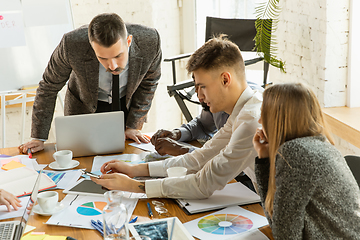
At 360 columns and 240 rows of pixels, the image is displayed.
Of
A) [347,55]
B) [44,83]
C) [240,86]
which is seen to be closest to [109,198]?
[240,86]

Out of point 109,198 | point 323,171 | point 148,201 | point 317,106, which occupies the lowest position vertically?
point 148,201

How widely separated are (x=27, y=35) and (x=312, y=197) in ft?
8.55

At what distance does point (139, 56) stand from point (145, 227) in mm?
1196

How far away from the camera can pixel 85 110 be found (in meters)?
2.13

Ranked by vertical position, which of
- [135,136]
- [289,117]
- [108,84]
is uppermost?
[289,117]

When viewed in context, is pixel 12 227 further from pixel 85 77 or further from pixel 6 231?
pixel 85 77

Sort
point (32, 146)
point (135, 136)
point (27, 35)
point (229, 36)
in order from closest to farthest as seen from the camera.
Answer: point (32, 146), point (135, 136), point (27, 35), point (229, 36)

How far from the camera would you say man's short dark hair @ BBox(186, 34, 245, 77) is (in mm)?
1393

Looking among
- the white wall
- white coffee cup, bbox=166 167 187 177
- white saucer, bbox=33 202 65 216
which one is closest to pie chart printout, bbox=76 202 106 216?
white saucer, bbox=33 202 65 216

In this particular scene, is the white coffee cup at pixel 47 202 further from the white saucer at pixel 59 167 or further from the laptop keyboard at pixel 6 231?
the white saucer at pixel 59 167

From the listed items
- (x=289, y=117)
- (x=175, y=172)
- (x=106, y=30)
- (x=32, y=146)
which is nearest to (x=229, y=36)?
(x=106, y=30)

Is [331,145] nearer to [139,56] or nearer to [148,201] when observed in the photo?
[148,201]

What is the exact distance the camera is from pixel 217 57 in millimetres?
1396

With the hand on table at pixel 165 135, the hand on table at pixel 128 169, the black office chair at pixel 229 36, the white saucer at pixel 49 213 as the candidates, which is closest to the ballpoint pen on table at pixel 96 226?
the white saucer at pixel 49 213
